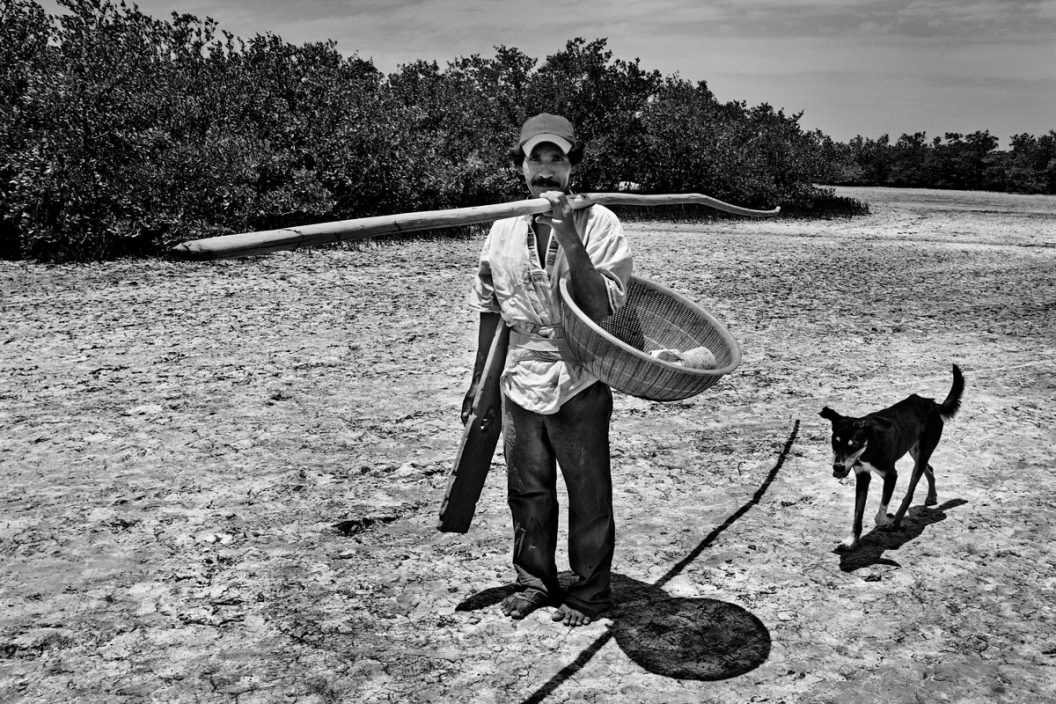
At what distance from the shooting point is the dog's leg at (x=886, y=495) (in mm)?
5199

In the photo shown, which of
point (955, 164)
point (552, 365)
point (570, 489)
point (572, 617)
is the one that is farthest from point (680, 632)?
point (955, 164)

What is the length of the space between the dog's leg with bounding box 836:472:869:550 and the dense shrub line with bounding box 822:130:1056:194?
130ft

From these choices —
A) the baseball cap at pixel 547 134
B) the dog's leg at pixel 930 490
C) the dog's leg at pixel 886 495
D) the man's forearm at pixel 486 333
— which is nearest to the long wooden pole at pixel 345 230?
the baseball cap at pixel 547 134

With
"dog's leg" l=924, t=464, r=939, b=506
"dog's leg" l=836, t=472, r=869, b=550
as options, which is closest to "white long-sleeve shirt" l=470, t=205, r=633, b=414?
"dog's leg" l=836, t=472, r=869, b=550

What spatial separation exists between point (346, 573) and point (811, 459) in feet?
11.7

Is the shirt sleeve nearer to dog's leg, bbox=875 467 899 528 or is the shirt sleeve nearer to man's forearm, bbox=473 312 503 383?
man's forearm, bbox=473 312 503 383

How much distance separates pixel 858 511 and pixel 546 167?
2.74 m

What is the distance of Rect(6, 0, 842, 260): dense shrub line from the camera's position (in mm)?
15188

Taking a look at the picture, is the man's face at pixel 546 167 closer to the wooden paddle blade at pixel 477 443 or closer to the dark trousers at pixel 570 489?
the wooden paddle blade at pixel 477 443

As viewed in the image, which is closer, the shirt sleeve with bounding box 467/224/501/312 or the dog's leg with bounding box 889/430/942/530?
the shirt sleeve with bounding box 467/224/501/312

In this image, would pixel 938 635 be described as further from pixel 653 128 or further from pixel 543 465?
pixel 653 128

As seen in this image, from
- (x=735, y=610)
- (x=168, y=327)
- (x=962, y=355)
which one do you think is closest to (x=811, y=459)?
(x=735, y=610)

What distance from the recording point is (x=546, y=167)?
3.85 m

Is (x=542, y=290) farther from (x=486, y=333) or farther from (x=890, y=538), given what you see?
(x=890, y=538)
